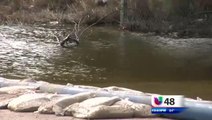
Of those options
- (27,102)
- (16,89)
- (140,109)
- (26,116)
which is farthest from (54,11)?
(140,109)

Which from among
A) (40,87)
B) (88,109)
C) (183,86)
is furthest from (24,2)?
(88,109)

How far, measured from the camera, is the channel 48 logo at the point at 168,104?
5.89 meters

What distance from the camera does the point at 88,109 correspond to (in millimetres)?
6273

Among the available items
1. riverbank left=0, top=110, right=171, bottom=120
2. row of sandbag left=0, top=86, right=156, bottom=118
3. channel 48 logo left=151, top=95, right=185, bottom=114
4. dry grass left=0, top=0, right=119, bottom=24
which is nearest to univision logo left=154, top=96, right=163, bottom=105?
channel 48 logo left=151, top=95, right=185, bottom=114

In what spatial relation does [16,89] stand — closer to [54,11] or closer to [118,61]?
[118,61]

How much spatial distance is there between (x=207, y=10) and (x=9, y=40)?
993 centimetres

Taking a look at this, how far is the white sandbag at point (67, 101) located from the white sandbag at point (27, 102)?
373 millimetres

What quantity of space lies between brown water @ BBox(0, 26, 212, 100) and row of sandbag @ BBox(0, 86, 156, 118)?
15.5 ft

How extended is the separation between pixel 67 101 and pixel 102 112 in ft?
2.35

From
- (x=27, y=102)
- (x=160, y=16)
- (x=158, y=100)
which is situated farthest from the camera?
(x=160, y=16)

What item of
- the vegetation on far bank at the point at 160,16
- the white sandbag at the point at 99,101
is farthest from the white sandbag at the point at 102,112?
the vegetation on far bank at the point at 160,16

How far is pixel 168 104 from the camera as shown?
19.5ft

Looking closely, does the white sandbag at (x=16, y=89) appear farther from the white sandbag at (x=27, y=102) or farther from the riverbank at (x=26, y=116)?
the riverbank at (x=26, y=116)

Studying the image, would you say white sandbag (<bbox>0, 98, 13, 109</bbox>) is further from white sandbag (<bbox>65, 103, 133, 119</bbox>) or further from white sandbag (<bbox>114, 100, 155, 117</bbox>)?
white sandbag (<bbox>114, 100, 155, 117</bbox>)
